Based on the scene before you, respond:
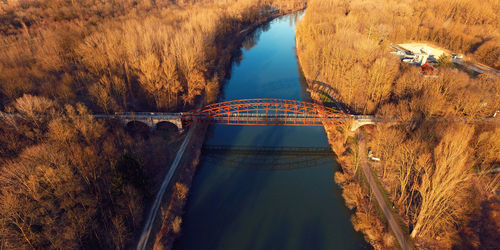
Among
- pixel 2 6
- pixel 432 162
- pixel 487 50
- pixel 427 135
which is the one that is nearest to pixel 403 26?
pixel 487 50

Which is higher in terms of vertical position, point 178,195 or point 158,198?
point 158,198

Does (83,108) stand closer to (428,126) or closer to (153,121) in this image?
(153,121)

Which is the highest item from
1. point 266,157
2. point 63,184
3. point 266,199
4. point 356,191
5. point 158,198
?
point 63,184

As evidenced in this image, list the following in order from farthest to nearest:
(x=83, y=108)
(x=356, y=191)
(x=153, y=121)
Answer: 1. (x=153, y=121)
2. (x=83, y=108)
3. (x=356, y=191)

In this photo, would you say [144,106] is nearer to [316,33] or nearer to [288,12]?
[316,33]

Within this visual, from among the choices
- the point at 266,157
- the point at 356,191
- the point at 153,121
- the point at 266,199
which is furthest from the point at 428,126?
the point at 153,121

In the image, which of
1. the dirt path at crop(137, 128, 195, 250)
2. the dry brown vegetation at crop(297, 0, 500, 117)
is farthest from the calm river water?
the dry brown vegetation at crop(297, 0, 500, 117)

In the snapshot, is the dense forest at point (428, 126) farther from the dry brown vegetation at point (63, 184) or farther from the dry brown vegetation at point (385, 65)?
the dry brown vegetation at point (63, 184)
